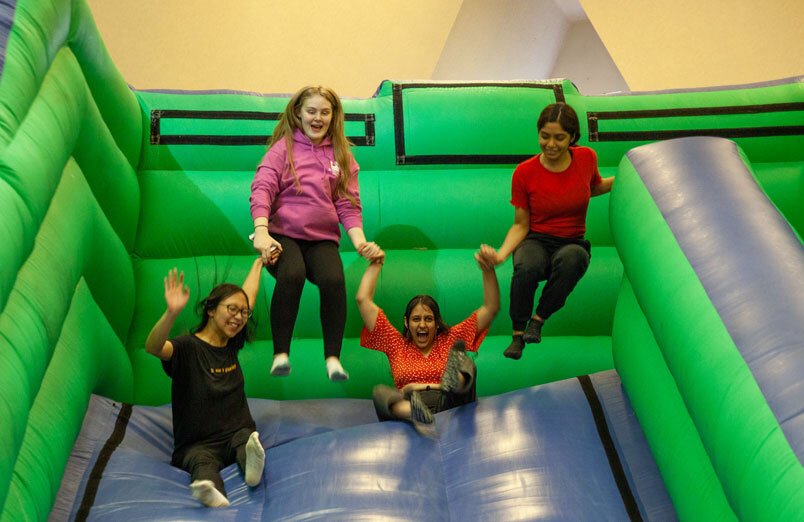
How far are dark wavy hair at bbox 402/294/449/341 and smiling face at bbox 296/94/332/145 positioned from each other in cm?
54

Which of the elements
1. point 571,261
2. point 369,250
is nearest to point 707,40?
point 571,261

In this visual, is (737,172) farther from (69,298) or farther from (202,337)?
(69,298)

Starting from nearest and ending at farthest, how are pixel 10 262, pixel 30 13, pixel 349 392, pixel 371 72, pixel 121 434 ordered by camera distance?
pixel 10 262 < pixel 30 13 < pixel 121 434 < pixel 349 392 < pixel 371 72

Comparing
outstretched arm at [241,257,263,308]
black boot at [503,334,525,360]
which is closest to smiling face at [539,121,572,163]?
black boot at [503,334,525,360]

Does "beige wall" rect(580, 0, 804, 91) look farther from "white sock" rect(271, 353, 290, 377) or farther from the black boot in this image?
"white sock" rect(271, 353, 290, 377)

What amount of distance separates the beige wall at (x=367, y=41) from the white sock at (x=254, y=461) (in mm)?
2084

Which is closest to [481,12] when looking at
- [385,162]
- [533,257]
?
[385,162]

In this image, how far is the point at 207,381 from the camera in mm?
2547

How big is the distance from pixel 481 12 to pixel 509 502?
8.92 feet

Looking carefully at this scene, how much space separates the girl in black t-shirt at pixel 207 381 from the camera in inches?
95.7

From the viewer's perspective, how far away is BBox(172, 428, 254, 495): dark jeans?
2363 millimetres

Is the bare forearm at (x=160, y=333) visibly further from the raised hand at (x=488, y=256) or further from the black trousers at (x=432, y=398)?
the raised hand at (x=488, y=256)

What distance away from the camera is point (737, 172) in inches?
90.9

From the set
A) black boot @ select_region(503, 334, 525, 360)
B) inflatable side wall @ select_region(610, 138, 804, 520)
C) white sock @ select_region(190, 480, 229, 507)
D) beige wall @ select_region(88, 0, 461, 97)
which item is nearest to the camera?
inflatable side wall @ select_region(610, 138, 804, 520)
